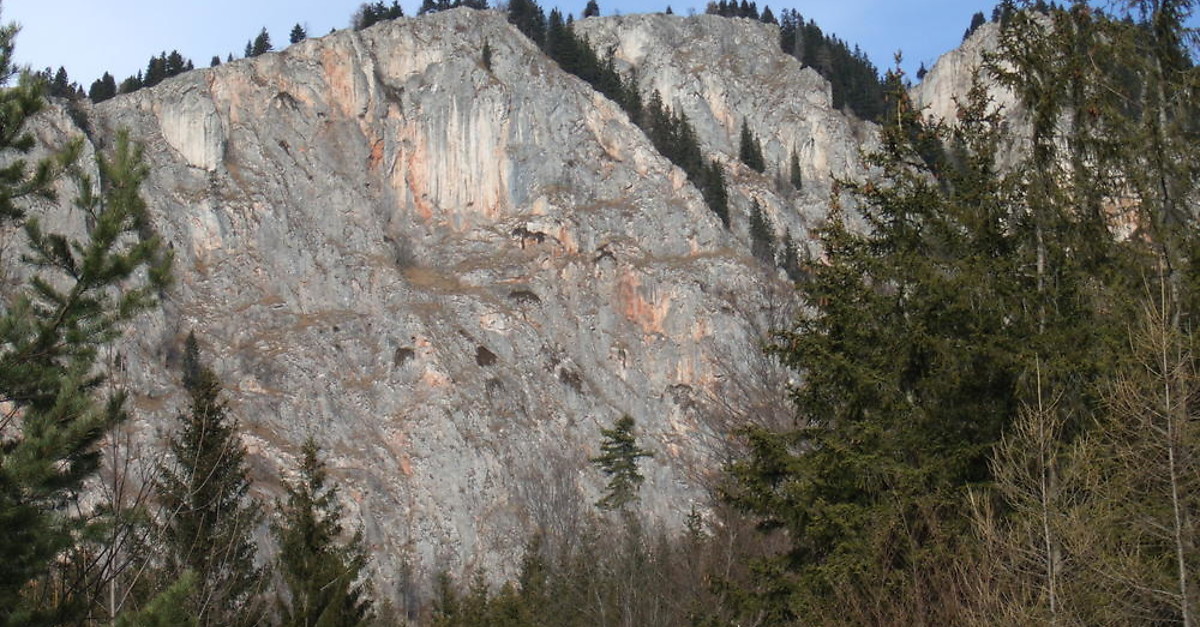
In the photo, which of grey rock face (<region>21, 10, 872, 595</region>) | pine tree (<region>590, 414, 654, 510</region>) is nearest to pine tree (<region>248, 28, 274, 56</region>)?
grey rock face (<region>21, 10, 872, 595</region>)

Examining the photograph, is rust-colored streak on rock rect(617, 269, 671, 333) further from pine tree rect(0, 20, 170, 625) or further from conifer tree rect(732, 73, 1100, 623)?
pine tree rect(0, 20, 170, 625)

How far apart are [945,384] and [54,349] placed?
976cm

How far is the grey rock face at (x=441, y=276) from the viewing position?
65.9 m

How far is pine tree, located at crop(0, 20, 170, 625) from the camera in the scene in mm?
8883

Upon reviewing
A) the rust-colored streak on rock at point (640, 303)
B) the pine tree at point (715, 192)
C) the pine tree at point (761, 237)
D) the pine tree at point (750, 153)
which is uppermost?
the pine tree at point (750, 153)

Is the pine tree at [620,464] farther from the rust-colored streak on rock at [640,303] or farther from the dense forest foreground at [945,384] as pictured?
the rust-colored streak on rock at [640,303]

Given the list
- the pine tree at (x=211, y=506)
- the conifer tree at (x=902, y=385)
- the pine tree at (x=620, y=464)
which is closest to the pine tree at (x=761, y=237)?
the pine tree at (x=620, y=464)

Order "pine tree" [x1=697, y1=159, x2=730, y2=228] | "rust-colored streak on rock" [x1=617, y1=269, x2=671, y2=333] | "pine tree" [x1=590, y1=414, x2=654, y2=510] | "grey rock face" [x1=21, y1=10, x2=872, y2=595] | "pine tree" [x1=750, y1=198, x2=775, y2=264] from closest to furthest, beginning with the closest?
1. "pine tree" [x1=590, y1=414, x2=654, y2=510]
2. "grey rock face" [x1=21, y1=10, x2=872, y2=595]
3. "rust-colored streak on rock" [x1=617, y1=269, x2=671, y2=333]
4. "pine tree" [x1=750, y1=198, x2=775, y2=264]
5. "pine tree" [x1=697, y1=159, x2=730, y2=228]

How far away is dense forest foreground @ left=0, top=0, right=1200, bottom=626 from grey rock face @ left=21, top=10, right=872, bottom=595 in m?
37.1

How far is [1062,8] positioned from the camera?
15453 mm

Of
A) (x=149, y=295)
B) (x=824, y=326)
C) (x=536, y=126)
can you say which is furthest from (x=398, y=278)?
(x=149, y=295)

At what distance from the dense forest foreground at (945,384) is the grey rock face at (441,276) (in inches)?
1460

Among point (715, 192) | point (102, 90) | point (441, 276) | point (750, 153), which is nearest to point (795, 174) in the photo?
point (750, 153)

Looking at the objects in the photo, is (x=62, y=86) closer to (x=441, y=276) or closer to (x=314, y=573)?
(x=441, y=276)
